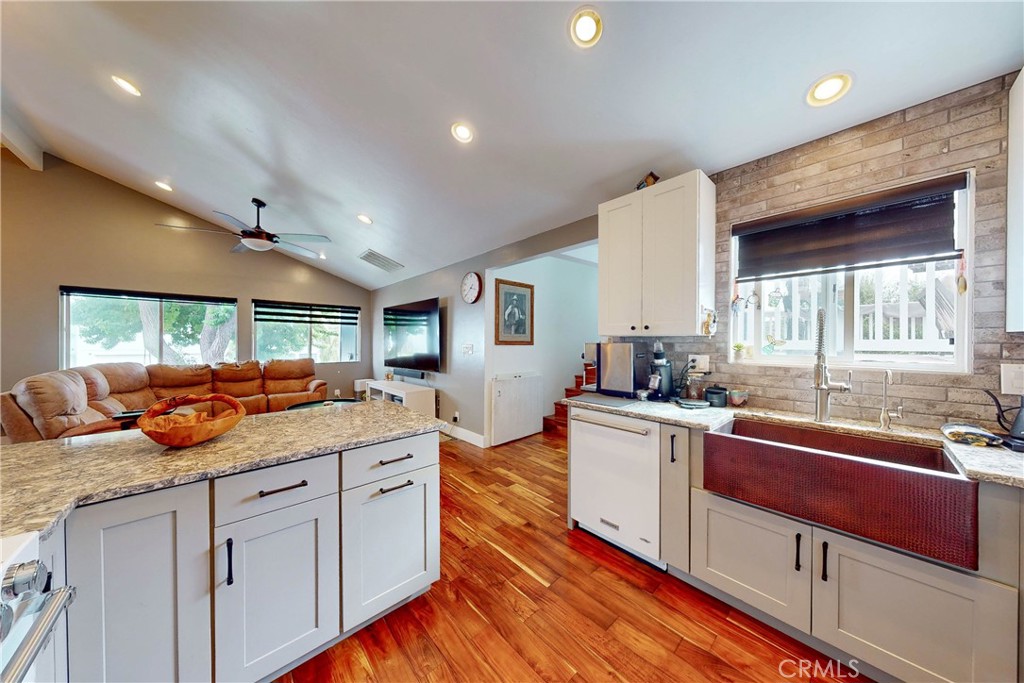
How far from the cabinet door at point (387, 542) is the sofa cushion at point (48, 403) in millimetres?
2949

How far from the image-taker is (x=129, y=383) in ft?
13.0

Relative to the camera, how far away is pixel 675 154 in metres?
1.98

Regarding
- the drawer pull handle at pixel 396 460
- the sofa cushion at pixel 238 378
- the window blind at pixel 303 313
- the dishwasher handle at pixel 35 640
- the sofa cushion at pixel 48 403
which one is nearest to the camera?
the dishwasher handle at pixel 35 640

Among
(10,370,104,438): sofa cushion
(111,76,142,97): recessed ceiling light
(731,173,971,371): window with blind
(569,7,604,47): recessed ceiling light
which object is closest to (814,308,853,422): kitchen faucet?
(731,173,971,371): window with blind

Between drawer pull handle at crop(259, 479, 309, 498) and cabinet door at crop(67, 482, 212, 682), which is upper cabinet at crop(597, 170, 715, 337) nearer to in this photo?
drawer pull handle at crop(259, 479, 309, 498)

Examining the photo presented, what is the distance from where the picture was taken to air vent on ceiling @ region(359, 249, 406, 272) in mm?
4551

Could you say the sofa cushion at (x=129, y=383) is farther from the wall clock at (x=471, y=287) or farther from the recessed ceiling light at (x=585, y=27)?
the recessed ceiling light at (x=585, y=27)

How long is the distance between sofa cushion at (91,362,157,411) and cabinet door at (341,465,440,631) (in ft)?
14.7

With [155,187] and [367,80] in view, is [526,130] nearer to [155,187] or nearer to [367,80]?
[367,80]

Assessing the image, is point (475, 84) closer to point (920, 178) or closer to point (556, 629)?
point (920, 178)

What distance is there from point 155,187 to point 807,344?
7.13m

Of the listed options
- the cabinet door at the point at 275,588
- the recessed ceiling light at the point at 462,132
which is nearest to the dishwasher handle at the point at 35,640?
the cabinet door at the point at 275,588

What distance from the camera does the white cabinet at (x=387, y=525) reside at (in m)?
1.36

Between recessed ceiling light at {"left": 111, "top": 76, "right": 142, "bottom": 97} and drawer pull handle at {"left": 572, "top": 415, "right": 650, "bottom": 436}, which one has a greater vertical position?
recessed ceiling light at {"left": 111, "top": 76, "right": 142, "bottom": 97}
